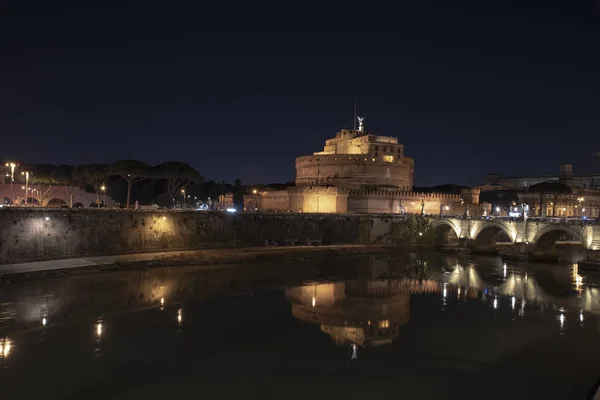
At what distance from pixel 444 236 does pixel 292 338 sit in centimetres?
3404

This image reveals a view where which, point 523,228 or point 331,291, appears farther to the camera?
point 523,228

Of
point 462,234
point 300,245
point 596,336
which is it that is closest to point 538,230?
point 462,234

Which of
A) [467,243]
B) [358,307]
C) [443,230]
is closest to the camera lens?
[358,307]

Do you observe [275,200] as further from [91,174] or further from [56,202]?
[56,202]

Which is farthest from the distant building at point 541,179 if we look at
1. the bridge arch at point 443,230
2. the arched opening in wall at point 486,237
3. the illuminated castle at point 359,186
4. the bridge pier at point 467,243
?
the bridge pier at point 467,243

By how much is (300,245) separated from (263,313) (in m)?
21.1

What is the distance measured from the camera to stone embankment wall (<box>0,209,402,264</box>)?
87.8ft

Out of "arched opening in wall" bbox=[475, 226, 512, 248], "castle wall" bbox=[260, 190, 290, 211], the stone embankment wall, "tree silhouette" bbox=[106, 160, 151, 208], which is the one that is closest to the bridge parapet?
"arched opening in wall" bbox=[475, 226, 512, 248]

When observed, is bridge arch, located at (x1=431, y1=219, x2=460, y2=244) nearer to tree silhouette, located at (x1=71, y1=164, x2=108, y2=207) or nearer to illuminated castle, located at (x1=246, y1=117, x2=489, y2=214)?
illuminated castle, located at (x1=246, y1=117, x2=489, y2=214)

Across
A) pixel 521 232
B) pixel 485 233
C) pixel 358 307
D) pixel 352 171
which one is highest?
pixel 352 171

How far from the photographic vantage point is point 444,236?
4662cm

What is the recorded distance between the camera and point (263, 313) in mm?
19047

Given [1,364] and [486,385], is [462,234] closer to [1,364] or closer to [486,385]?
[486,385]

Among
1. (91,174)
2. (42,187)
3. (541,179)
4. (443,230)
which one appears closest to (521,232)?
(443,230)
